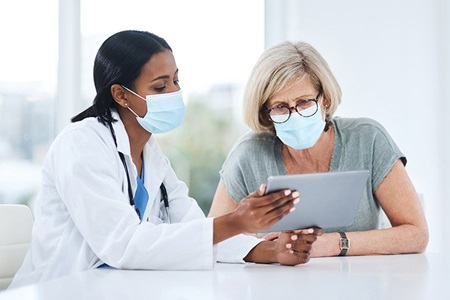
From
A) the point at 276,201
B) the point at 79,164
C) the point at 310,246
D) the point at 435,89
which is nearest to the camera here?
the point at 276,201

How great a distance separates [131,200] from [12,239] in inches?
14.4

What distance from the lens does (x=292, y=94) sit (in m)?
2.27

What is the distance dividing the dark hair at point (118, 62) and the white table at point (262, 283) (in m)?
0.56

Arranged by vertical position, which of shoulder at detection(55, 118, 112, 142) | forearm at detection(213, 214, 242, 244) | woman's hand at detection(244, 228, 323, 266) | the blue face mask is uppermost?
shoulder at detection(55, 118, 112, 142)

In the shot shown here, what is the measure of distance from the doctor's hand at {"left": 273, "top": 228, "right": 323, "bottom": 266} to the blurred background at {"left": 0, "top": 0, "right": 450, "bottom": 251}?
1843mm

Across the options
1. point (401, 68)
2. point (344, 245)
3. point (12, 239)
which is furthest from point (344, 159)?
point (401, 68)

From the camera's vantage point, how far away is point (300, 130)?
2246mm

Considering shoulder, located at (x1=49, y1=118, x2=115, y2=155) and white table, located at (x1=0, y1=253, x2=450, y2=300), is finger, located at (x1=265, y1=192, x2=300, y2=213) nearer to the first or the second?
white table, located at (x1=0, y1=253, x2=450, y2=300)

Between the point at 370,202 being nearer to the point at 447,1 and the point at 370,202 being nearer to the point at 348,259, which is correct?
the point at 348,259

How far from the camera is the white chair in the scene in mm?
1860

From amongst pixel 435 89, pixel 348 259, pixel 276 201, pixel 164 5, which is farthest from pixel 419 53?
pixel 276 201

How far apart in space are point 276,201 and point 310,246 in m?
0.35

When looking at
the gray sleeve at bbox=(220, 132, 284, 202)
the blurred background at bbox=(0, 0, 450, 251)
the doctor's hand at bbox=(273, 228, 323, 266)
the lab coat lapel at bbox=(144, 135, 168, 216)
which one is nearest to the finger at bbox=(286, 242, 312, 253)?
the doctor's hand at bbox=(273, 228, 323, 266)

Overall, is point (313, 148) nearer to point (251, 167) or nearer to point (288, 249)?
point (251, 167)
